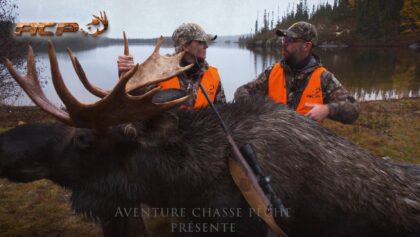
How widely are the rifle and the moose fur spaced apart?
0.12 meters

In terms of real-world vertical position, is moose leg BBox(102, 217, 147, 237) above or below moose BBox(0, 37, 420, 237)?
below

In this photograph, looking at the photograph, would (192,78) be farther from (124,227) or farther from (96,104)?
(96,104)

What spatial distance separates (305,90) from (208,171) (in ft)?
9.09

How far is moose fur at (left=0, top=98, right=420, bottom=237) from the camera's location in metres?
2.82

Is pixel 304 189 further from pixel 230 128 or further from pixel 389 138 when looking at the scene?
pixel 389 138

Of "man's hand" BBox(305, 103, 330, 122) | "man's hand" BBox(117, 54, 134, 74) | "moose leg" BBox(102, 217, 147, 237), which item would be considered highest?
"man's hand" BBox(117, 54, 134, 74)

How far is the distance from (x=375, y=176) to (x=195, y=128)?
5.18ft

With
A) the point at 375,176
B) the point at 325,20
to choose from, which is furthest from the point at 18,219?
the point at 325,20

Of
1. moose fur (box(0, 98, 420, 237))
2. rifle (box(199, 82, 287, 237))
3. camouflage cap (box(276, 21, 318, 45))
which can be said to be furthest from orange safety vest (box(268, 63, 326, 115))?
rifle (box(199, 82, 287, 237))

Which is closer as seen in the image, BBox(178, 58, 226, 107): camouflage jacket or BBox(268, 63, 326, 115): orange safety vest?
BBox(268, 63, 326, 115): orange safety vest

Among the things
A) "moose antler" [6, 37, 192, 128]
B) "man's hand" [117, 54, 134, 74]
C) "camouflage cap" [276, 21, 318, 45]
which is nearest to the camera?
"moose antler" [6, 37, 192, 128]

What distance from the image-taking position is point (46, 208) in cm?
Result: 502

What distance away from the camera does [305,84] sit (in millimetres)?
5164

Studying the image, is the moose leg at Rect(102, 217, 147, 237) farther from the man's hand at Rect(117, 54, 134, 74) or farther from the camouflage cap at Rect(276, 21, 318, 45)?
the camouflage cap at Rect(276, 21, 318, 45)
